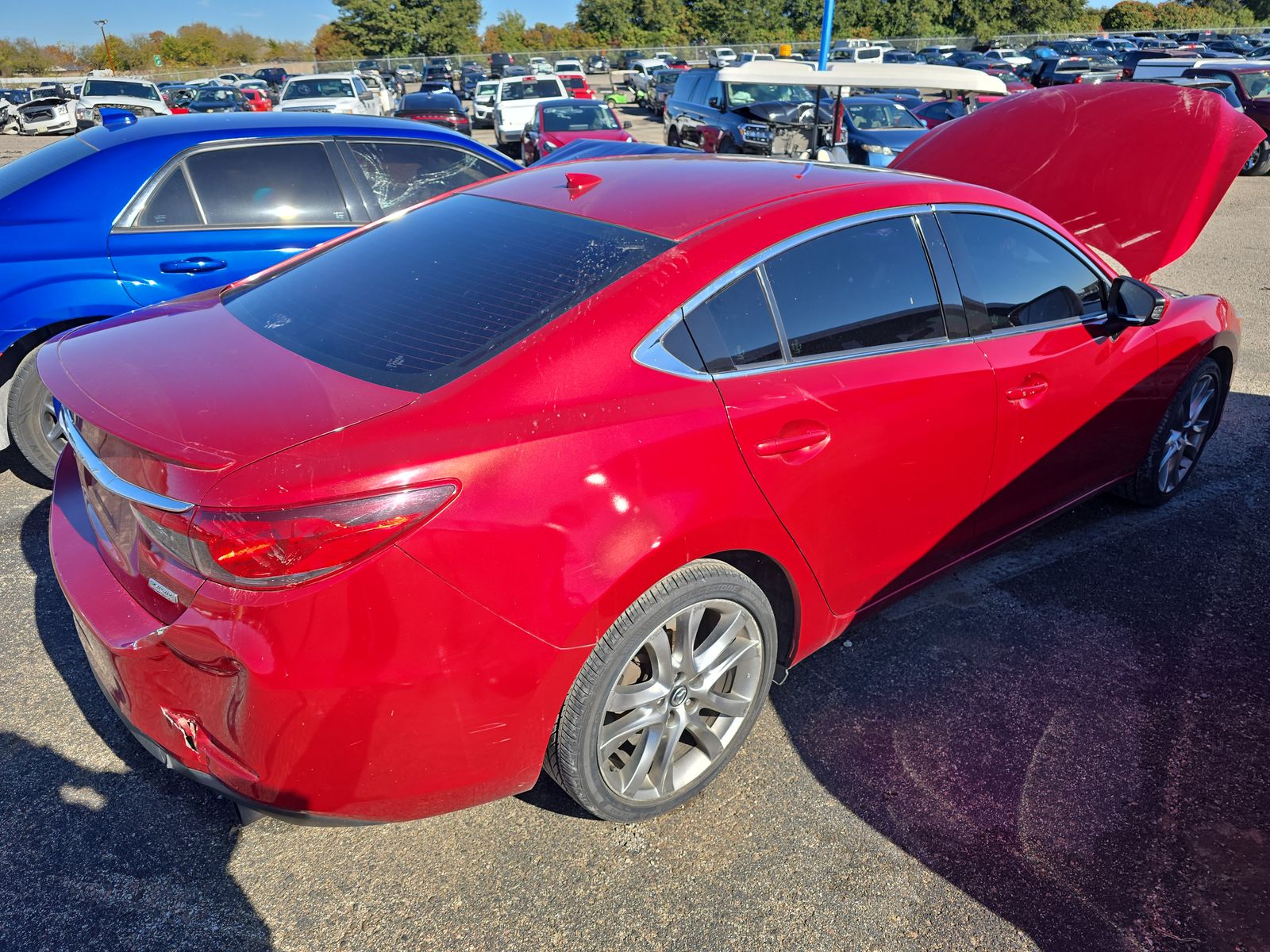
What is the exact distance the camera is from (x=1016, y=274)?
3.25m

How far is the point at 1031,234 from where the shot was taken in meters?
3.38

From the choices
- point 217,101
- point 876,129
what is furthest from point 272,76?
point 876,129

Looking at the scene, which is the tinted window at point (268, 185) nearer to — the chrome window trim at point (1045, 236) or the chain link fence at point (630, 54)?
the chrome window trim at point (1045, 236)

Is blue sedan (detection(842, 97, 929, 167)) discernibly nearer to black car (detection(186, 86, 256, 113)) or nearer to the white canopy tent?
the white canopy tent

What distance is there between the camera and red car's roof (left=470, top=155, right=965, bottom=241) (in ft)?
8.58

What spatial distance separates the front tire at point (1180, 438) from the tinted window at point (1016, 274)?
35.5 inches

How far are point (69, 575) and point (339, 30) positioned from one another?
3034 inches

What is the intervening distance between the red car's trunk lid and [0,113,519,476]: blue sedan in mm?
2013

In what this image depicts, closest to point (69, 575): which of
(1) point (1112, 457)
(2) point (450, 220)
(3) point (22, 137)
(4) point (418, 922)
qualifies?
(4) point (418, 922)

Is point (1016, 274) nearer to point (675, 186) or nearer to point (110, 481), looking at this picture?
point (675, 186)

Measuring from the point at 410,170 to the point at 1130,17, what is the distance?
85.1 metres

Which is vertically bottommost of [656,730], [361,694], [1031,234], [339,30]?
[656,730]

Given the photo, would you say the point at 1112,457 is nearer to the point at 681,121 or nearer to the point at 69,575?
the point at 69,575

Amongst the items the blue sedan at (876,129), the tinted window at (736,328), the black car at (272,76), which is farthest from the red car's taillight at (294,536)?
the black car at (272,76)
